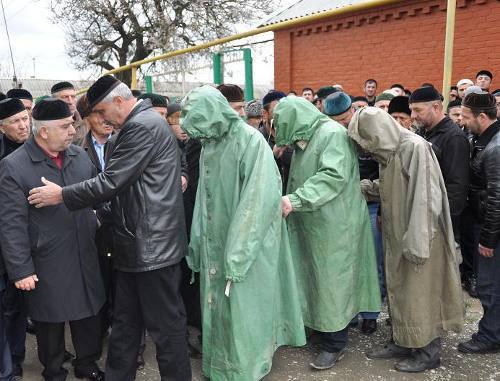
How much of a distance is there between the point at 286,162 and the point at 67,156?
1.74 meters

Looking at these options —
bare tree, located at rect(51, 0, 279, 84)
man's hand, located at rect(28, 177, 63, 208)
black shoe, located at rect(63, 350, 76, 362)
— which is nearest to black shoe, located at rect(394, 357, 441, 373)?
black shoe, located at rect(63, 350, 76, 362)

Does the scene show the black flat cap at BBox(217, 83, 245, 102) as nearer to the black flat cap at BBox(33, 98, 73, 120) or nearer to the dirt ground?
the black flat cap at BBox(33, 98, 73, 120)

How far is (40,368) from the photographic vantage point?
10.6 feet

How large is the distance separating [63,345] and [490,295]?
9.21 feet

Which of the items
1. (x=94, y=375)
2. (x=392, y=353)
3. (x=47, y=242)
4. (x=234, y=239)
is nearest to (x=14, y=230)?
(x=47, y=242)

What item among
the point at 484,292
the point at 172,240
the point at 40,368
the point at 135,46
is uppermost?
the point at 135,46

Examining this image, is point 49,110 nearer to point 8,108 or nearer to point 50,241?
point 50,241

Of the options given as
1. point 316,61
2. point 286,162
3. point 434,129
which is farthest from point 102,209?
point 316,61

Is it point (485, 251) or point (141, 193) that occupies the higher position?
point (141, 193)

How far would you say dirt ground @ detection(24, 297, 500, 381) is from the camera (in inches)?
118

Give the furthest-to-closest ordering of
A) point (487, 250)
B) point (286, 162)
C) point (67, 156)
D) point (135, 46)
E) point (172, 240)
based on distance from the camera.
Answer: point (135, 46) → point (286, 162) → point (487, 250) → point (67, 156) → point (172, 240)

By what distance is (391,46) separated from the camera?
8172mm

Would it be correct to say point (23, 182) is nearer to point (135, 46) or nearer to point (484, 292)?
point (484, 292)

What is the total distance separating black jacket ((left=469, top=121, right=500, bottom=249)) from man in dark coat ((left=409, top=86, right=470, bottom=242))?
11cm
